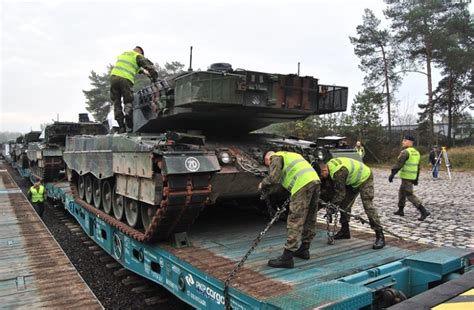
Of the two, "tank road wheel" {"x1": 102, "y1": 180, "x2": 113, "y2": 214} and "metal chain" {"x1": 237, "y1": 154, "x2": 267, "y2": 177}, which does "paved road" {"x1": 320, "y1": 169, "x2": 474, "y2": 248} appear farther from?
"tank road wheel" {"x1": 102, "y1": 180, "x2": 113, "y2": 214}

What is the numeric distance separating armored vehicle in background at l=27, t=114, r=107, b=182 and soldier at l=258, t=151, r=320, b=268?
11538 millimetres

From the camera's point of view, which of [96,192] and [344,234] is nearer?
[344,234]

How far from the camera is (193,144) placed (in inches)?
228

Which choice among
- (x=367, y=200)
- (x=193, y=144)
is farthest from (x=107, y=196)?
(x=367, y=200)

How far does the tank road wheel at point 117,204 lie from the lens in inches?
282

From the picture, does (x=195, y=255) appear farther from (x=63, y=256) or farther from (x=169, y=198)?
(x=63, y=256)

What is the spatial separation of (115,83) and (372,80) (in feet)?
102

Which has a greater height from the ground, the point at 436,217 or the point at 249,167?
the point at 249,167

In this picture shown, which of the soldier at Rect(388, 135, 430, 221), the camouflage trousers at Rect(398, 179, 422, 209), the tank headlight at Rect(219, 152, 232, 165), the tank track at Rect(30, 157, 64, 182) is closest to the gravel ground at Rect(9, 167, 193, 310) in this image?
the tank headlight at Rect(219, 152, 232, 165)

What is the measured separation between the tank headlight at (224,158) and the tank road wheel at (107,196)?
2618 millimetres

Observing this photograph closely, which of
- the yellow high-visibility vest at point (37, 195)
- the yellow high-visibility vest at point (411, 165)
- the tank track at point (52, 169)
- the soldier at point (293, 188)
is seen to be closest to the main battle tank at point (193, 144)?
the soldier at point (293, 188)

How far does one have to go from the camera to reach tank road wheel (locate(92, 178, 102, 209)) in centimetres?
829

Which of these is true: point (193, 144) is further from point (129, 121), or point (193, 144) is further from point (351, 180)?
point (129, 121)

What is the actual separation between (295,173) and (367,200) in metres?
1.70
